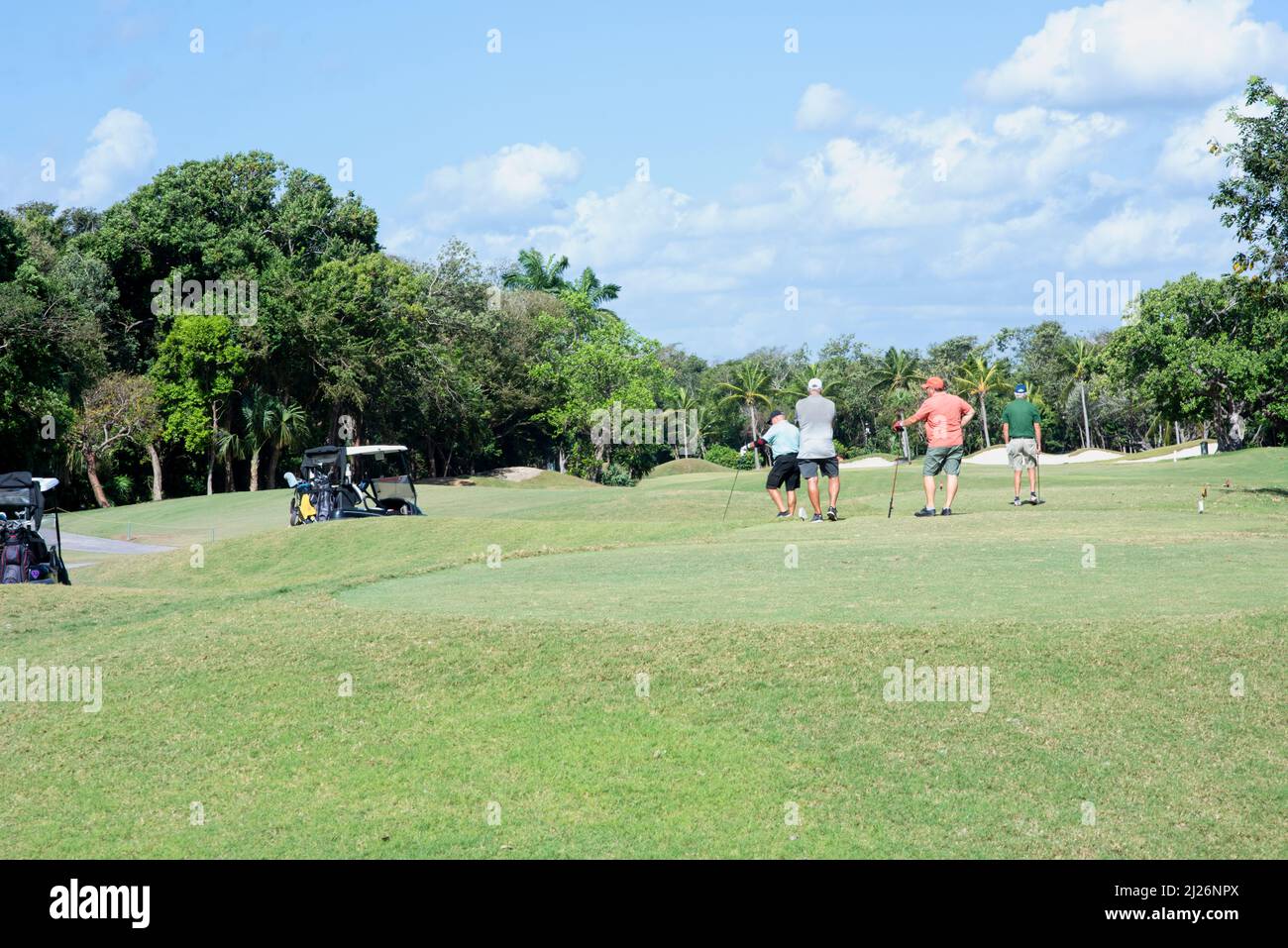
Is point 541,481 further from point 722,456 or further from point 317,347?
point 722,456

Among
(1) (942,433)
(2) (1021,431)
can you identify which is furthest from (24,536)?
(2) (1021,431)

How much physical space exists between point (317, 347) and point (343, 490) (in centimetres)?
3650

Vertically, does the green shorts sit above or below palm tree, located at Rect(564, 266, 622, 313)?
below

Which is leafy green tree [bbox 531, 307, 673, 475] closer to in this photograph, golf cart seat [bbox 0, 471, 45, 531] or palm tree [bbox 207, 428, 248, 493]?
palm tree [bbox 207, 428, 248, 493]

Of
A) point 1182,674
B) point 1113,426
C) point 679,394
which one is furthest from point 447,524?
point 1113,426

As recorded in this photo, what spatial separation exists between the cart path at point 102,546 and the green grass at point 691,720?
21946 mm

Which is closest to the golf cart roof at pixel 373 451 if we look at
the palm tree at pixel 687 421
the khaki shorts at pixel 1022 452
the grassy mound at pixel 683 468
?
the khaki shorts at pixel 1022 452

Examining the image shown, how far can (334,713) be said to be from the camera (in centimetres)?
1134

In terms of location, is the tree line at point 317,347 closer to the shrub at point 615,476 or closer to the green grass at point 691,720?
the shrub at point 615,476

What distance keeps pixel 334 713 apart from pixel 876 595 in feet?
20.0

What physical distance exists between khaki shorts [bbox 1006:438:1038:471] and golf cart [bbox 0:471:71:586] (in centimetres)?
1734

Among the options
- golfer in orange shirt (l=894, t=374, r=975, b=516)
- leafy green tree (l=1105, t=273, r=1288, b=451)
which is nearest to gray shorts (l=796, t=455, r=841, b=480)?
golfer in orange shirt (l=894, t=374, r=975, b=516)

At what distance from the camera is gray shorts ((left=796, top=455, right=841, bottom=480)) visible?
22.5 m

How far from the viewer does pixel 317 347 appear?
6862 centimetres
